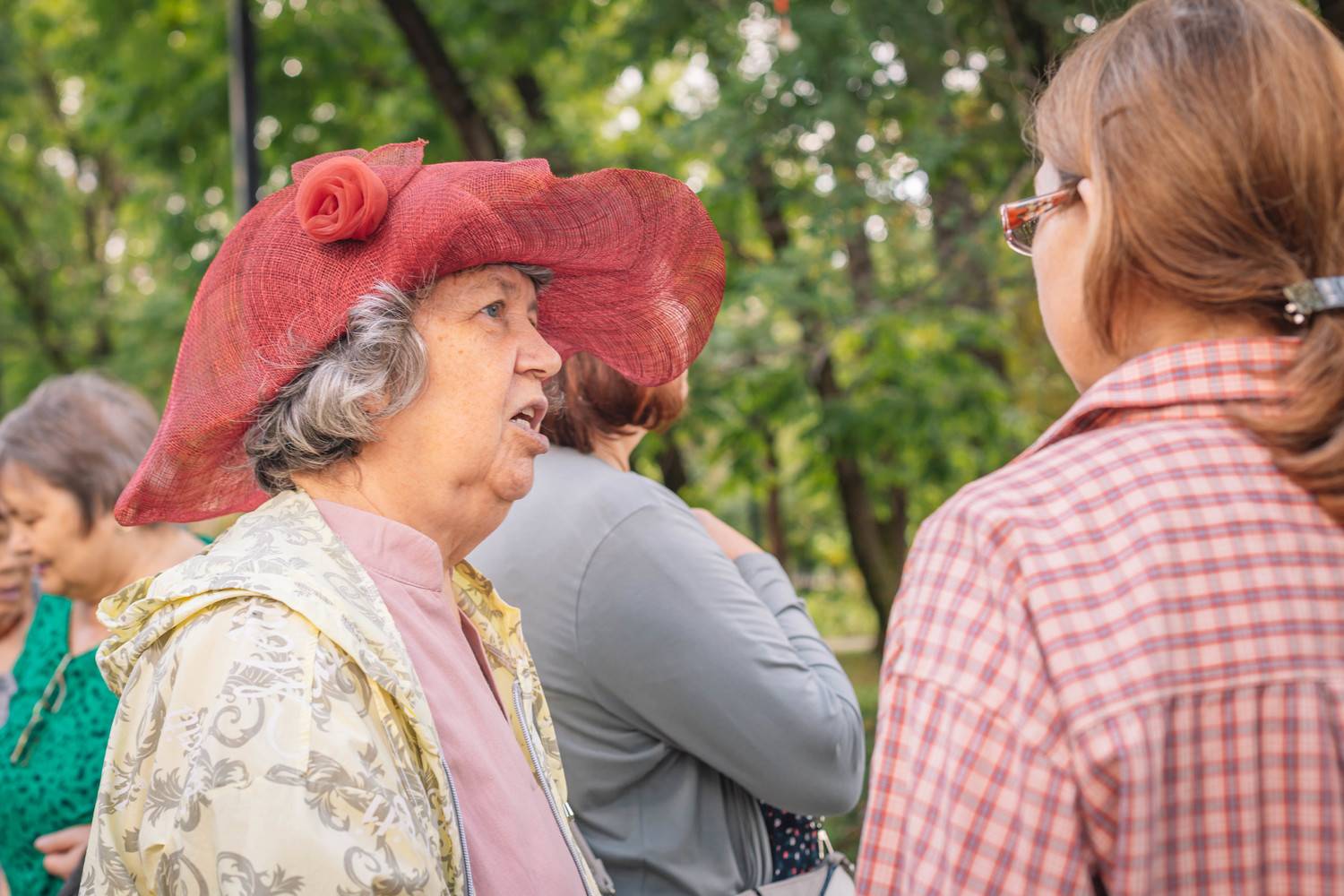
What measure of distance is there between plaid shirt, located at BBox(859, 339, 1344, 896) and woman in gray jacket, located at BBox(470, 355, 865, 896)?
886mm

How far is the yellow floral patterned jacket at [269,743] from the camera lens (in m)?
1.30

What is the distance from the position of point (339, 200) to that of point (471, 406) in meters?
0.34

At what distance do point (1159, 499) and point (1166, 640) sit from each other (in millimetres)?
131

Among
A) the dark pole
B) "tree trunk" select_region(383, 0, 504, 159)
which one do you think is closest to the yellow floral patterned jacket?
A: the dark pole

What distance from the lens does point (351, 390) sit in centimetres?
163

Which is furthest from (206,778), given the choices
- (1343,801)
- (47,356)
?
(47,356)

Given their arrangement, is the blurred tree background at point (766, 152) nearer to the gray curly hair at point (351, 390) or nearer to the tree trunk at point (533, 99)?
the tree trunk at point (533, 99)

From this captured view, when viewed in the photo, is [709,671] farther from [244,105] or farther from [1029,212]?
[244,105]

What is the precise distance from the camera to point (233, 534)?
1587mm

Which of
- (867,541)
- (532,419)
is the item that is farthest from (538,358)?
(867,541)

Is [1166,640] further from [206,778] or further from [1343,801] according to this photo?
[206,778]

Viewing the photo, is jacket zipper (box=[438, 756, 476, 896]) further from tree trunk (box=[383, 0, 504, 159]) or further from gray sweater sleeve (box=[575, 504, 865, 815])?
tree trunk (box=[383, 0, 504, 159])

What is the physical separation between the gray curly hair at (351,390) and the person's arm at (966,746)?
828mm

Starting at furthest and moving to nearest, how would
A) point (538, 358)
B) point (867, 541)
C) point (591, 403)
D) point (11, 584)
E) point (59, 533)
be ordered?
point (867, 541)
point (11, 584)
point (59, 533)
point (591, 403)
point (538, 358)
